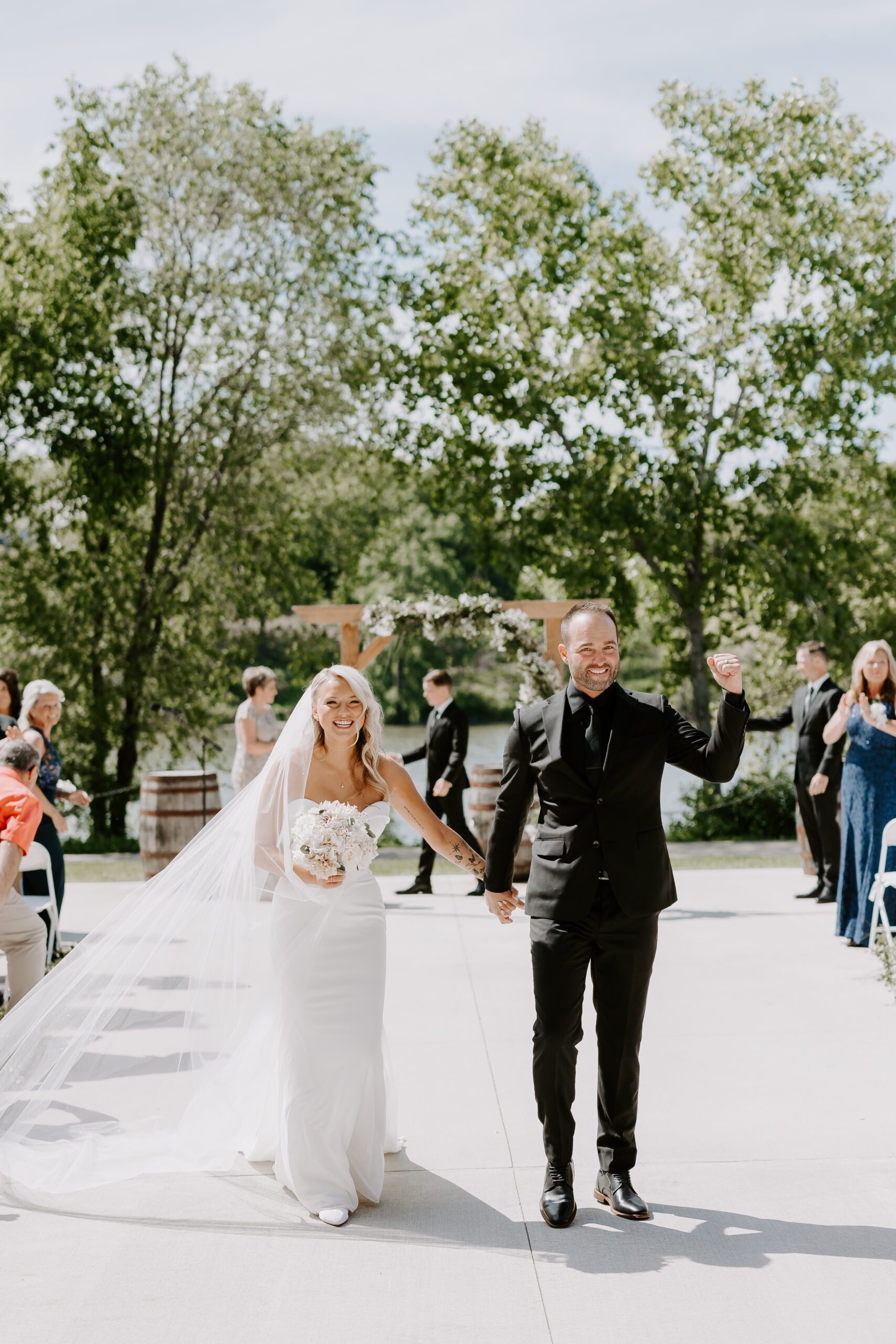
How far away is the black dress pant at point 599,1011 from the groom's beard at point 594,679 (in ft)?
2.13

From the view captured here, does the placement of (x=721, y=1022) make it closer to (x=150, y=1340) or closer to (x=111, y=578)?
(x=150, y=1340)

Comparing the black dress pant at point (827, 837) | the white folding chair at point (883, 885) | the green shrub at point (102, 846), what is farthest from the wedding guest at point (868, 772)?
the green shrub at point (102, 846)

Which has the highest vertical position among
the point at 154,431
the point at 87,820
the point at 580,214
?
the point at 580,214

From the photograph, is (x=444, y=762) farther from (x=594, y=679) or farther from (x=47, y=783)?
(x=594, y=679)

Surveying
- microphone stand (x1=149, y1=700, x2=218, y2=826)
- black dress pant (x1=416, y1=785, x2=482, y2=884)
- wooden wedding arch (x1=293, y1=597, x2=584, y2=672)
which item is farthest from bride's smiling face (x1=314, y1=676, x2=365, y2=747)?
wooden wedding arch (x1=293, y1=597, x2=584, y2=672)

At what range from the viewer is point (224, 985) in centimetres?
484

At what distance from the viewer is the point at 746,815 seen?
54.2 feet

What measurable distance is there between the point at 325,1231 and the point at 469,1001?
3315 millimetres

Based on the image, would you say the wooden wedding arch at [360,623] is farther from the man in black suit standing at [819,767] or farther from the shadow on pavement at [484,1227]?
the shadow on pavement at [484,1227]

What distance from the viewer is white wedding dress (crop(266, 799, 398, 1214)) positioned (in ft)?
14.2

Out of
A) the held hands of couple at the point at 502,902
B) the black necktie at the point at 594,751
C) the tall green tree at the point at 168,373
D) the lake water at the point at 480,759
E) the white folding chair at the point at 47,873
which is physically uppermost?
the tall green tree at the point at 168,373

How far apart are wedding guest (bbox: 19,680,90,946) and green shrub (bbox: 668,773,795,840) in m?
9.77

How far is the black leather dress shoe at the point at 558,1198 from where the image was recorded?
13.5 ft

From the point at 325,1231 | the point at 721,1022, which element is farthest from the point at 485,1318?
the point at 721,1022
